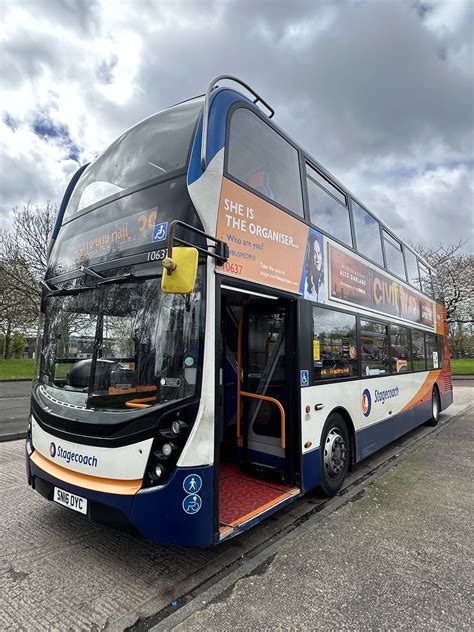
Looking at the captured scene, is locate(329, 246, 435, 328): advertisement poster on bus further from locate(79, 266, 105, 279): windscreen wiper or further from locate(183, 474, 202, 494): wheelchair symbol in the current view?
locate(183, 474, 202, 494): wheelchair symbol

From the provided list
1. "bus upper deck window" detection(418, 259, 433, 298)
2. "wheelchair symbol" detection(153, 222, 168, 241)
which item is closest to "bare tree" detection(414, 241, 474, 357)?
"bus upper deck window" detection(418, 259, 433, 298)

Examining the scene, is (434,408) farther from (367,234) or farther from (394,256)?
(367,234)

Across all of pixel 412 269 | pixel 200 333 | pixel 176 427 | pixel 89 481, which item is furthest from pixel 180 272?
pixel 412 269

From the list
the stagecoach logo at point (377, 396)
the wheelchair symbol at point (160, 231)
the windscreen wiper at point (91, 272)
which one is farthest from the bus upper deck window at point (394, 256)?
the windscreen wiper at point (91, 272)

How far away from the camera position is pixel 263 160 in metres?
4.03

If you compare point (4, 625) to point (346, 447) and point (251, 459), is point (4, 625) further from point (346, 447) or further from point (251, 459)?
point (346, 447)

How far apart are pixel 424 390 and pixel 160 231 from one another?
26.1 ft

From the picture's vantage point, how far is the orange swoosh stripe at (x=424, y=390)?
792 centimetres

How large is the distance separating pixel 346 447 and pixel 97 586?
11.0 feet

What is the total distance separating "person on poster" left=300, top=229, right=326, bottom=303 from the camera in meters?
4.47

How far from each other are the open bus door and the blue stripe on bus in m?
1.23

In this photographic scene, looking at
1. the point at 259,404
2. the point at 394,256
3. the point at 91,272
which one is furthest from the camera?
the point at 394,256

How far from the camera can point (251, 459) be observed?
179 inches

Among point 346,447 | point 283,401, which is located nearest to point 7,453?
point 283,401
